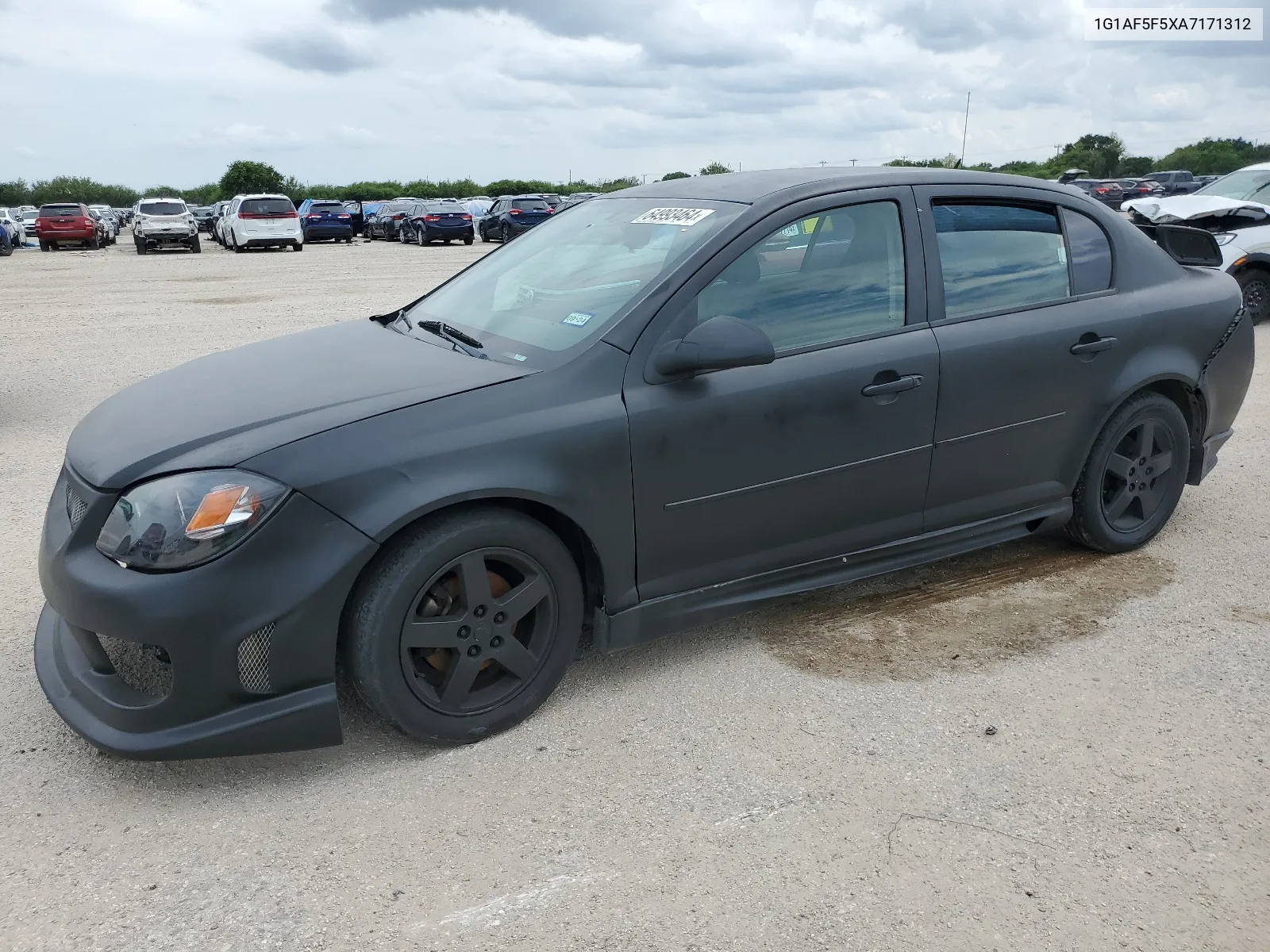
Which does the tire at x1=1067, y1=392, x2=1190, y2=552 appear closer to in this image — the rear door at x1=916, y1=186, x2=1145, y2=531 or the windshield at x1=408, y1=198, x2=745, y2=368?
the rear door at x1=916, y1=186, x2=1145, y2=531

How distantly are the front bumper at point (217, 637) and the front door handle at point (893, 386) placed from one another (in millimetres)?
1768

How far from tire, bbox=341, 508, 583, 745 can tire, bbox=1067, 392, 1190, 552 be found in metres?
2.38

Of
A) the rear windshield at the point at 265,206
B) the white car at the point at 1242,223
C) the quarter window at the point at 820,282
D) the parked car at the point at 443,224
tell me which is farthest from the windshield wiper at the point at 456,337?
the parked car at the point at 443,224

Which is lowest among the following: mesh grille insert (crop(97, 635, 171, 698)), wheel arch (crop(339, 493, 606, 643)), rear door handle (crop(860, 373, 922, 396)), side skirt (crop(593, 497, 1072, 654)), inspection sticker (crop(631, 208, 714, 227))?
side skirt (crop(593, 497, 1072, 654))

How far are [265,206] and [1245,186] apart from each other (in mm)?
25942

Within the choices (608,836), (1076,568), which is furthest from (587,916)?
(1076,568)

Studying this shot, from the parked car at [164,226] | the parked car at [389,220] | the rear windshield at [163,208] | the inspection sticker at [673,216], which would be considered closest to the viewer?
the inspection sticker at [673,216]

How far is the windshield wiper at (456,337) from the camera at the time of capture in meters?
3.49

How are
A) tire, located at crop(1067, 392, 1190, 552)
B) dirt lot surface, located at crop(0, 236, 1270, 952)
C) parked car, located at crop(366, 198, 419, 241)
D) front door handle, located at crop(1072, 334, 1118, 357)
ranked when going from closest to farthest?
dirt lot surface, located at crop(0, 236, 1270, 952) < front door handle, located at crop(1072, 334, 1118, 357) < tire, located at crop(1067, 392, 1190, 552) < parked car, located at crop(366, 198, 419, 241)

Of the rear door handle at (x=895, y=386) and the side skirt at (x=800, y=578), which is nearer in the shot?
the side skirt at (x=800, y=578)

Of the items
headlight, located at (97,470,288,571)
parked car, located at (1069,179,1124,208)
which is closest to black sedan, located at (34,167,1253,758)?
headlight, located at (97,470,288,571)

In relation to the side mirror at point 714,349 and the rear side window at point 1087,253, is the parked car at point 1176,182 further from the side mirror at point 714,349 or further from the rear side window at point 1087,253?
the side mirror at point 714,349

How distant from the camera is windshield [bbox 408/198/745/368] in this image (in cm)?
338

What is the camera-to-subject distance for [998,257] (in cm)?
396
